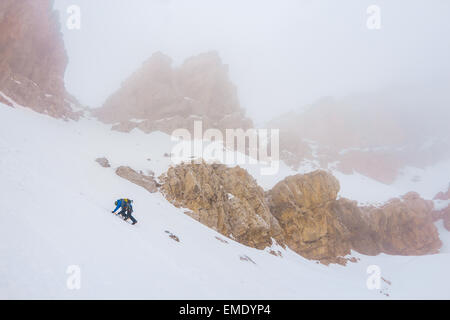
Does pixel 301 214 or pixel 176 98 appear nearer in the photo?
pixel 301 214

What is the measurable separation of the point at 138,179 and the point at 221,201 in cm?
1058

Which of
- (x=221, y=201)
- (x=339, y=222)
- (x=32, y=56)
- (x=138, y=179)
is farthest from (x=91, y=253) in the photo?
(x=32, y=56)

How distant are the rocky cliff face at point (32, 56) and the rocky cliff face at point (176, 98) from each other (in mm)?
14323

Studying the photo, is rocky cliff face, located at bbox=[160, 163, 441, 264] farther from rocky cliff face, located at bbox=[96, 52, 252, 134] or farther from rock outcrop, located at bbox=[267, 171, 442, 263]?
rocky cliff face, located at bbox=[96, 52, 252, 134]

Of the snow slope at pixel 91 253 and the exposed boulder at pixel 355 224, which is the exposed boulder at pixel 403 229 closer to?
the exposed boulder at pixel 355 224

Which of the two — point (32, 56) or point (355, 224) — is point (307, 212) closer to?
point (355, 224)

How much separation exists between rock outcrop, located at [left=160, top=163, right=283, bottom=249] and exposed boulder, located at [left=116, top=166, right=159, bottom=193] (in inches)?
47.7

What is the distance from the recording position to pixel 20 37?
46.3 metres

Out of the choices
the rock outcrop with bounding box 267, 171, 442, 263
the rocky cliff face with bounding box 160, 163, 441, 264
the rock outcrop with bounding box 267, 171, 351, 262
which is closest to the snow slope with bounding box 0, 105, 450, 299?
the rocky cliff face with bounding box 160, 163, 441, 264

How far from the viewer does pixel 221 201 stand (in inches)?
1118

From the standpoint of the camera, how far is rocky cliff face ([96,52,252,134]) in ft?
214

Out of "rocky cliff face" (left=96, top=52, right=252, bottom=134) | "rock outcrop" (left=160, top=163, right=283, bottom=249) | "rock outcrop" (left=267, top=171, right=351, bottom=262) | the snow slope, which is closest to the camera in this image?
the snow slope

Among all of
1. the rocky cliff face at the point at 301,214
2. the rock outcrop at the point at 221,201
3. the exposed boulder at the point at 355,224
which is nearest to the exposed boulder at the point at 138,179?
the rock outcrop at the point at 221,201

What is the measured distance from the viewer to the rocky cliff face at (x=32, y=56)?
140 ft
